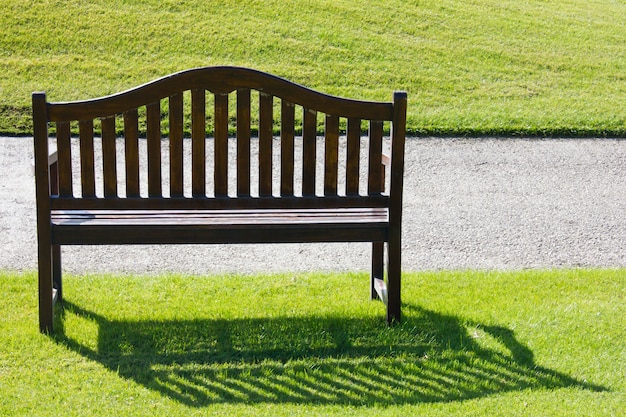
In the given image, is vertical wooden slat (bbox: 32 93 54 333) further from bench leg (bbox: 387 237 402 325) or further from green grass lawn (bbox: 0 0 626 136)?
green grass lawn (bbox: 0 0 626 136)

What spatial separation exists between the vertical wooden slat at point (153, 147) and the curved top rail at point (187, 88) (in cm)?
7

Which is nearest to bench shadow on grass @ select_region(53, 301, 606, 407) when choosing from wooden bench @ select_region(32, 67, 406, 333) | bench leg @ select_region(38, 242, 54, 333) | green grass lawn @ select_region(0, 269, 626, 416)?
green grass lawn @ select_region(0, 269, 626, 416)

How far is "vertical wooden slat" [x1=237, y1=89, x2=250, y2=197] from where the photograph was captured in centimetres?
529

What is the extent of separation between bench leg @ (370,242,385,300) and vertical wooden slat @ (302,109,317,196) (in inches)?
31.1

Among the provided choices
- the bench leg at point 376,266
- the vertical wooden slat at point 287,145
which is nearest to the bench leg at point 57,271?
the vertical wooden slat at point 287,145

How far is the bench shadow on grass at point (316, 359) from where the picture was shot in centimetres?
472

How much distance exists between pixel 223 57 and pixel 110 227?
8.54 m

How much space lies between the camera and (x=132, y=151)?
17.5ft

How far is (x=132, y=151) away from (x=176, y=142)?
0.81 feet

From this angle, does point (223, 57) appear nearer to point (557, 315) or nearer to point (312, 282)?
point (312, 282)

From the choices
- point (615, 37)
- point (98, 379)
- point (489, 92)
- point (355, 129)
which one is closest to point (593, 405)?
point (355, 129)

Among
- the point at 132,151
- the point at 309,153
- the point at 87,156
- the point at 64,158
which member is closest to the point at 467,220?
the point at 309,153

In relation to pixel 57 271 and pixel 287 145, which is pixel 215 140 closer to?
pixel 287 145

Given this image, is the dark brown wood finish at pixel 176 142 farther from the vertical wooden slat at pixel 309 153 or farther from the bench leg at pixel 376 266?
the bench leg at pixel 376 266
